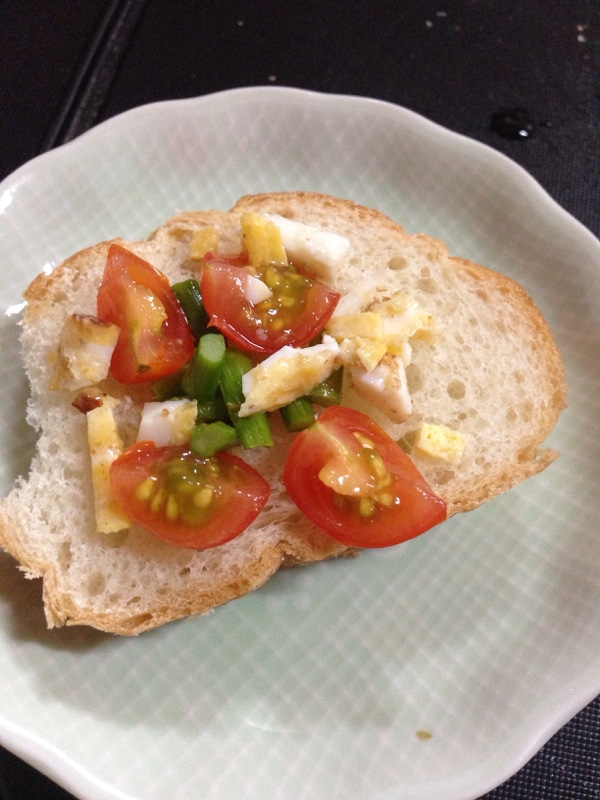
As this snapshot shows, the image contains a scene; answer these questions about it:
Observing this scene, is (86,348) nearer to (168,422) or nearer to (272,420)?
(168,422)

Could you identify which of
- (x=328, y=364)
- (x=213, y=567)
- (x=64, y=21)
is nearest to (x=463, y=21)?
(x=64, y=21)

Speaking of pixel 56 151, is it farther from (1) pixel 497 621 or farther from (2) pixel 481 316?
(1) pixel 497 621

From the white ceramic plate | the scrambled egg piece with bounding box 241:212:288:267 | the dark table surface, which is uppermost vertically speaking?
the dark table surface

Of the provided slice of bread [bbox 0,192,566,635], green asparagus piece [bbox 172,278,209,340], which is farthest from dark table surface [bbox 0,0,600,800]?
green asparagus piece [bbox 172,278,209,340]

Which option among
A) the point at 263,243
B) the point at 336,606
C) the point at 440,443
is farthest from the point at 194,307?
the point at 336,606

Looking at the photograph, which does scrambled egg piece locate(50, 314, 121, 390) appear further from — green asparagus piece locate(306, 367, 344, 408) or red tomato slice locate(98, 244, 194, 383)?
green asparagus piece locate(306, 367, 344, 408)

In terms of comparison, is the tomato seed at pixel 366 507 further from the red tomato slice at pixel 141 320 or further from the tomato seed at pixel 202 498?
the red tomato slice at pixel 141 320
